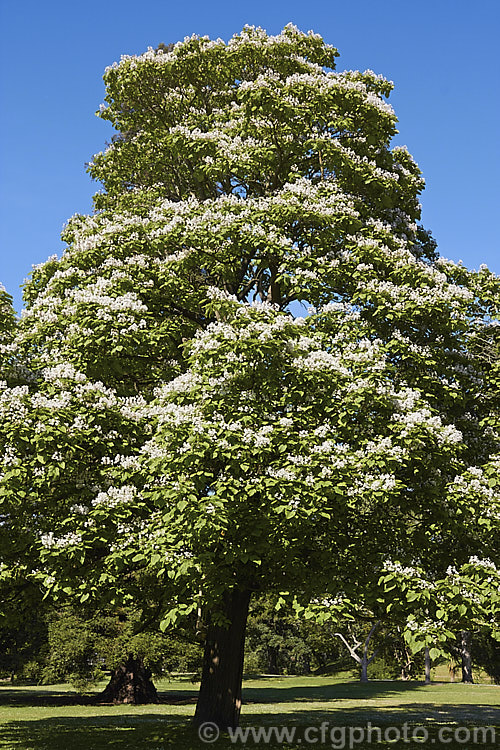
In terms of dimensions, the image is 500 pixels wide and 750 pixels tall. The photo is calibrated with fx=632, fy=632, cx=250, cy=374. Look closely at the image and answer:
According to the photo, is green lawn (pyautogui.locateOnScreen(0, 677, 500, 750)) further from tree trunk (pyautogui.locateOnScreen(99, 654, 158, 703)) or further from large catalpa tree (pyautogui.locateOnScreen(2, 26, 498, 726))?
large catalpa tree (pyautogui.locateOnScreen(2, 26, 498, 726))

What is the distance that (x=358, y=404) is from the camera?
13.9m

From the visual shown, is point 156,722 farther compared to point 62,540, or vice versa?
point 156,722

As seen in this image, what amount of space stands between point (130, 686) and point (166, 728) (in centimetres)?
1817

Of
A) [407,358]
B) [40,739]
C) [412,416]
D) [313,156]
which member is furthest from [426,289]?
[40,739]

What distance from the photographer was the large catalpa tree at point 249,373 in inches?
511

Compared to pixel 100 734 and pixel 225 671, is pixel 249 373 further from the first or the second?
pixel 100 734

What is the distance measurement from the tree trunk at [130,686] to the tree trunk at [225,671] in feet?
72.8

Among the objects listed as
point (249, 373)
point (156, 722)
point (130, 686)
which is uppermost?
point (249, 373)

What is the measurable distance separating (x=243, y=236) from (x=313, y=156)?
579cm

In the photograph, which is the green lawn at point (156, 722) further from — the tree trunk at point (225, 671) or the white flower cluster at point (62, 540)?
the white flower cluster at point (62, 540)

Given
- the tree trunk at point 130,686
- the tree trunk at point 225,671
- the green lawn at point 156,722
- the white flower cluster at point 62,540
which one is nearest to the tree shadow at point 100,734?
the green lawn at point 156,722

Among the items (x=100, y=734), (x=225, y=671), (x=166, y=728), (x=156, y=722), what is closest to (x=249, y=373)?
(x=225, y=671)

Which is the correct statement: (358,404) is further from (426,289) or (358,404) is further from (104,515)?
(104,515)

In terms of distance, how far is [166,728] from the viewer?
2189 cm
